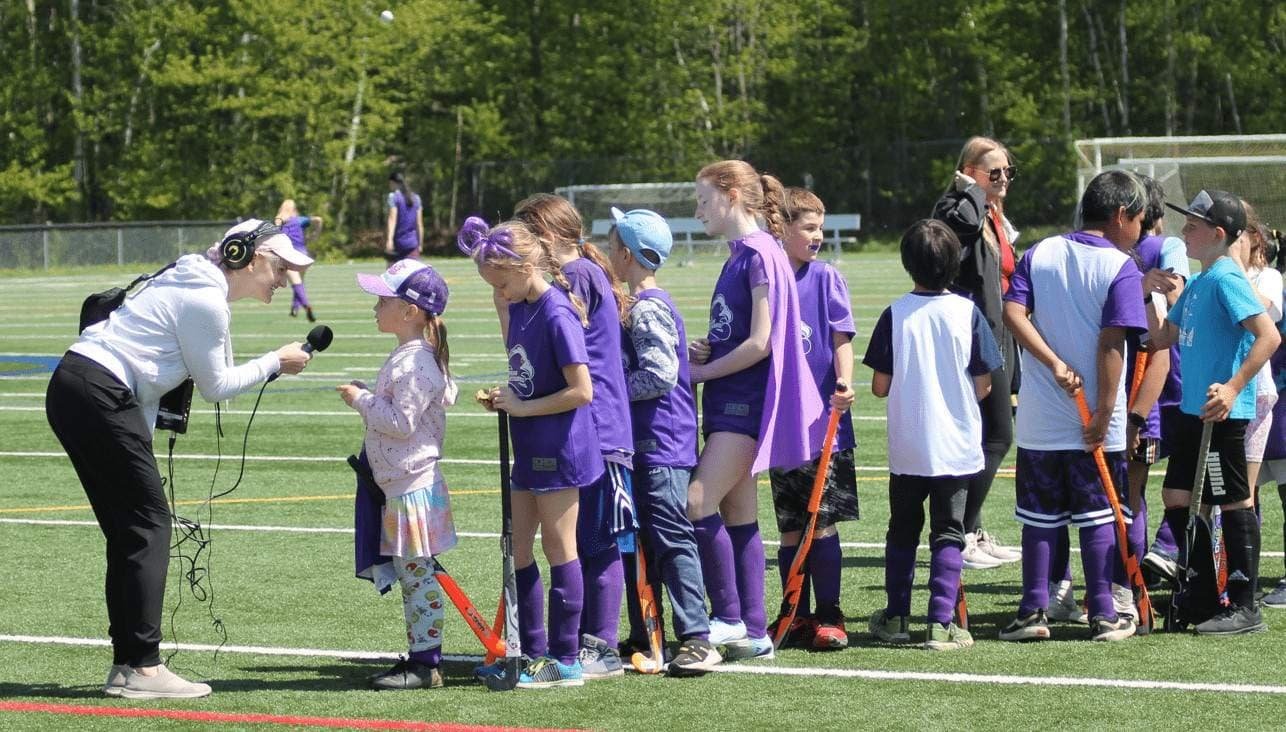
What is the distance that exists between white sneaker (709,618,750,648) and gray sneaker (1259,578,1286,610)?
8.15ft

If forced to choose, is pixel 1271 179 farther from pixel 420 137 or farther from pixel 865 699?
pixel 420 137

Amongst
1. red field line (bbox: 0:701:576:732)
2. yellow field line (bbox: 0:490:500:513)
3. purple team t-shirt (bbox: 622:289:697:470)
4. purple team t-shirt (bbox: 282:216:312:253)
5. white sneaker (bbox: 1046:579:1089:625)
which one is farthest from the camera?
purple team t-shirt (bbox: 282:216:312:253)

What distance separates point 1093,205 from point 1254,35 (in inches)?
1958

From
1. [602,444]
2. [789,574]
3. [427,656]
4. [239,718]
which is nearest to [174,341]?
[239,718]

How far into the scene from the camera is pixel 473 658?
7047 mm

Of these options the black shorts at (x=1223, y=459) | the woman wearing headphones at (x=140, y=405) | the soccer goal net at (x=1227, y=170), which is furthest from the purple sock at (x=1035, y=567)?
the soccer goal net at (x=1227, y=170)

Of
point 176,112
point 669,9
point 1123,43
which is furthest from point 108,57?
point 1123,43

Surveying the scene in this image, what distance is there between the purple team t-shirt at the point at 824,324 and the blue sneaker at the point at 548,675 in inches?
60.1

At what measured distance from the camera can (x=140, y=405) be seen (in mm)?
6312

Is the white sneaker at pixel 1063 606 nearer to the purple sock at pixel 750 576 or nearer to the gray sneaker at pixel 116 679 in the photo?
the purple sock at pixel 750 576

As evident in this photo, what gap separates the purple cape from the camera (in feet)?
22.1

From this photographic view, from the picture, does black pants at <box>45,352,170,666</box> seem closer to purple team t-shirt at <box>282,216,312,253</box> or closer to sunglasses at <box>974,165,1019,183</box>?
sunglasses at <box>974,165,1019,183</box>

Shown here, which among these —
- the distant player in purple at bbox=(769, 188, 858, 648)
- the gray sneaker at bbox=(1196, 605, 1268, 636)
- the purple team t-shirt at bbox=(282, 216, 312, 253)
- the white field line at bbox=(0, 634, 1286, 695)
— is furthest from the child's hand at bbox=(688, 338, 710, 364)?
the purple team t-shirt at bbox=(282, 216, 312, 253)

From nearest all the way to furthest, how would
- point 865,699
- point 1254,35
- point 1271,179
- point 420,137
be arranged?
1. point 865,699
2. point 1271,179
3. point 1254,35
4. point 420,137
